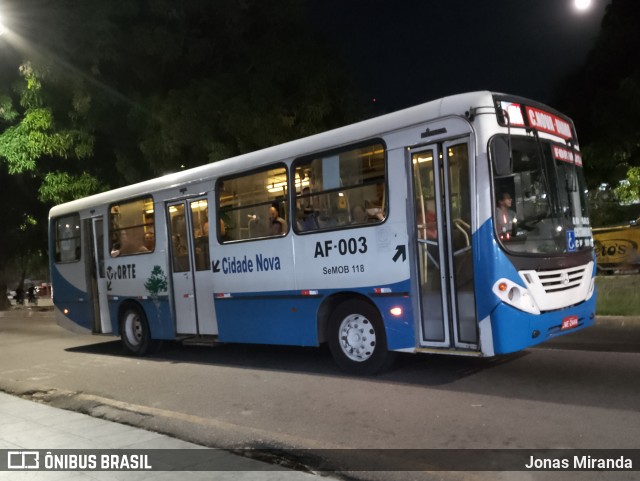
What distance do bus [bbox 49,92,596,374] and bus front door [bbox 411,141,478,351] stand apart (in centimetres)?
1

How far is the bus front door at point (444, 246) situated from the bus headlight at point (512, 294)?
0.40 metres

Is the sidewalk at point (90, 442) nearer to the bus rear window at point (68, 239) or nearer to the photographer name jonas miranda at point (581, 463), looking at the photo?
the photographer name jonas miranda at point (581, 463)

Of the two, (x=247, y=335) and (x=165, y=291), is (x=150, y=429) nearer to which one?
(x=247, y=335)

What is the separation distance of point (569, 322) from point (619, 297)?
19.0 feet

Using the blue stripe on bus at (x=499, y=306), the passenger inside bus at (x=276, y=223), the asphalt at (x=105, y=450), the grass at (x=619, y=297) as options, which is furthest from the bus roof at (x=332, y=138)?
the grass at (x=619, y=297)

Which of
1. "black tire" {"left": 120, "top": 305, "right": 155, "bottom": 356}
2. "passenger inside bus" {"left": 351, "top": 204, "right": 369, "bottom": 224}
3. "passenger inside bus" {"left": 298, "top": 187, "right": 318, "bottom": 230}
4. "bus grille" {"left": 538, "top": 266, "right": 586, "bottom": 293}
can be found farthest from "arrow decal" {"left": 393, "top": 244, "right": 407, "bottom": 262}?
"black tire" {"left": 120, "top": 305, "right": 155, "bottom": 356}

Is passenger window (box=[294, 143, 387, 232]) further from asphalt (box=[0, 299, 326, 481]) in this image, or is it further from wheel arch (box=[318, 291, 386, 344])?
asphalt (box=[0, 299, 326, 481])

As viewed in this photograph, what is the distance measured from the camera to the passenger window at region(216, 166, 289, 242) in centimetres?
930

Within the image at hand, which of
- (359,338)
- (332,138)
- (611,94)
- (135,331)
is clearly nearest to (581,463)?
(359,338)

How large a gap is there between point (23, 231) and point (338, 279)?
88.2 ft

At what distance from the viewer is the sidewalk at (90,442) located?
16.0 ft

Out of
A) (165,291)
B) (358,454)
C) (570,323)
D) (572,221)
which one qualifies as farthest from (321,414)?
(165,291)

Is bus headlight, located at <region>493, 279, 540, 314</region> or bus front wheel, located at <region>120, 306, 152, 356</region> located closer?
bus headlight, located at <region>493, 279, 540, 314</region>

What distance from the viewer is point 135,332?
12.4m
